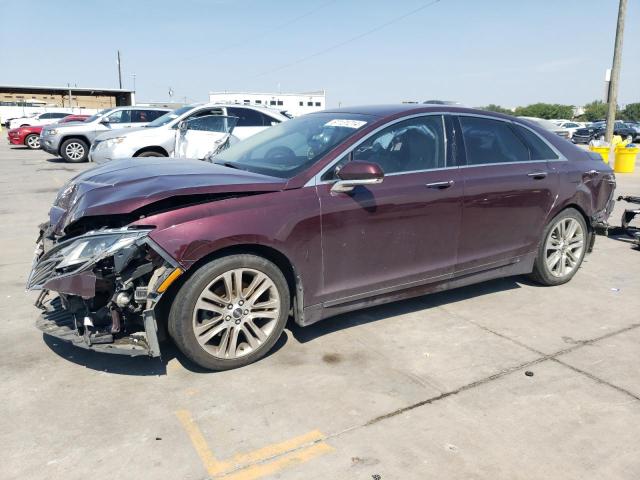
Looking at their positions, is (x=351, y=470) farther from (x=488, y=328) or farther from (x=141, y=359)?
(x=488, y=328)

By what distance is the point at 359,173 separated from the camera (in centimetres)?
351

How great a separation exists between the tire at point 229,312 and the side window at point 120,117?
14.5 metres

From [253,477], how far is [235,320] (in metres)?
1.12

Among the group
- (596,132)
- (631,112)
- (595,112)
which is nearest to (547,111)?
(595,112)

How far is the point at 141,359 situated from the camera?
3660 millimetres

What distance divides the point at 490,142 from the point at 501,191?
0.46 metres

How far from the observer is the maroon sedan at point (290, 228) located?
3.15m

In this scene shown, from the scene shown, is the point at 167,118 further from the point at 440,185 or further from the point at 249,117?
the point at 440,185

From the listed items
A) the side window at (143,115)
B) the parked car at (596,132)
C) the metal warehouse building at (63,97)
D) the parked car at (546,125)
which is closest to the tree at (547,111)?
the parked car at (596,132)

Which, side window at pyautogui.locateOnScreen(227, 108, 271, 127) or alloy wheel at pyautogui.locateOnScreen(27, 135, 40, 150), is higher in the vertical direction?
side window at pyautogui.locateOnScreen(227, 108, 271, 127)

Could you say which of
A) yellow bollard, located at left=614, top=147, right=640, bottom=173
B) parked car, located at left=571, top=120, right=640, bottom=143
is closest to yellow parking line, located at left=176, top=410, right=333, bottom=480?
yellow bollard, located at left=614, top=147, right=640, bottom=173

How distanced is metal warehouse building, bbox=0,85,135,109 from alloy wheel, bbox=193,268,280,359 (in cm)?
4779

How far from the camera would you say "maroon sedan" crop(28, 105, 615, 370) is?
315cm

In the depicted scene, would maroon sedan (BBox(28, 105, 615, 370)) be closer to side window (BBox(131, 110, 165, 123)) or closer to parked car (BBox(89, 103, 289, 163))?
parked car (BBox(89, 103, 289, 163))
